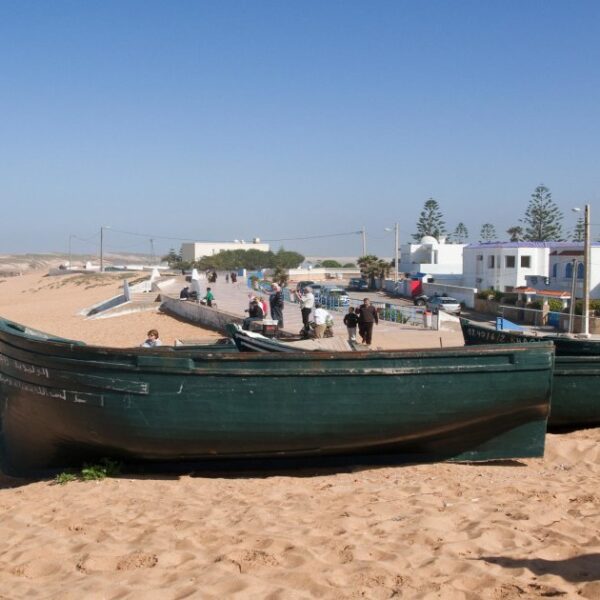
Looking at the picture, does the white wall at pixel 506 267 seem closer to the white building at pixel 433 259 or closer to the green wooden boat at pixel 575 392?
the white building at pixel 433 259

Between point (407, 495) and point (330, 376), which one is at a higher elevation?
point (330, 376)

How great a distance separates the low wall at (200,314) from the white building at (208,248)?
75678mm

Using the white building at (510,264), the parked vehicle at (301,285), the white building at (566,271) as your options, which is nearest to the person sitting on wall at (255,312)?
the parked vehicle at (301,285)

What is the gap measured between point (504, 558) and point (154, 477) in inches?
154

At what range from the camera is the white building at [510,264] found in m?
53.6

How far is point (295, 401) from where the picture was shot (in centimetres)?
738

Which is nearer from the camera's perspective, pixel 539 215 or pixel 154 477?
pixel 154 477

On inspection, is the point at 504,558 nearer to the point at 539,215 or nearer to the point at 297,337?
the point at 297,337

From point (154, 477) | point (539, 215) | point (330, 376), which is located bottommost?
point (154, 477)

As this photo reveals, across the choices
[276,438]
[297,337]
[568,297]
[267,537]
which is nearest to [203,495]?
[276,438]

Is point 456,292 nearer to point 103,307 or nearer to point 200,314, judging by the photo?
point 103,307

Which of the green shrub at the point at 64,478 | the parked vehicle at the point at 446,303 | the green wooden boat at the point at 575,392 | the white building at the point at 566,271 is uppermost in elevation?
the white building at the point at 566,271

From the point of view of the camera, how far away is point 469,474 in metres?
7.29

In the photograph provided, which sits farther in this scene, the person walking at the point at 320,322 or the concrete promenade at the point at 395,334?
the concrete promenade at the point at 395,334
